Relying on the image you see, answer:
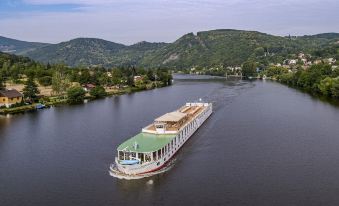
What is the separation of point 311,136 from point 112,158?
20.7 meters

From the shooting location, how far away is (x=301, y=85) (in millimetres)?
103250

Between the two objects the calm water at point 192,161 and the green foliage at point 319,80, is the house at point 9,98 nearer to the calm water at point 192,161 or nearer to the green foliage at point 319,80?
the calm water at point 192,161

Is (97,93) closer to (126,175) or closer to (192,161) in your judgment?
(192,161)

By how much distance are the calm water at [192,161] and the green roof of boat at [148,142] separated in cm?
205

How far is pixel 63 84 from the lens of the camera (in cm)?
8362

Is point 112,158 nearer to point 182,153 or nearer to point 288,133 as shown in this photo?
point 182,153

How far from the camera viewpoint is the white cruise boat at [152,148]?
30.5 metres

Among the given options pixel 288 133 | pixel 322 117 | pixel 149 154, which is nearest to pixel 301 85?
pixel 322 117

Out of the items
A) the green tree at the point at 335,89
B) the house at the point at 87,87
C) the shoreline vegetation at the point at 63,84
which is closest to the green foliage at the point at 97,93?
the shoreline vegetation at the point at 63,84

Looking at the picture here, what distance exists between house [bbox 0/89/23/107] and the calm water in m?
10.1

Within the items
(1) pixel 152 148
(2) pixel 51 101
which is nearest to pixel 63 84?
(2) pixel 51 101

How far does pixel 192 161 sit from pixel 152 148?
4.01 metres

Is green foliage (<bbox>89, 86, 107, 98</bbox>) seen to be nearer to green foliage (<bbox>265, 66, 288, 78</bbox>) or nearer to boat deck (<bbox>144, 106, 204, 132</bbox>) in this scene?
boat deck (<bbox>144, 106, 204, 132</bbox>)

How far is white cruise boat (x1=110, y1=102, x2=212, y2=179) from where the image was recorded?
1201 inches
